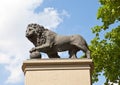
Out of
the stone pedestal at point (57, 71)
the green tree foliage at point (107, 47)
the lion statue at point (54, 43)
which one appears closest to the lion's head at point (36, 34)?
the lion statue at point (54, 43)

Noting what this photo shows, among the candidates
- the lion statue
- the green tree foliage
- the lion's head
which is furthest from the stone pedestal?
the green tree foliage

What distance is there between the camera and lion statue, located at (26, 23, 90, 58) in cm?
1084

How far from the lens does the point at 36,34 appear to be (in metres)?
11.1

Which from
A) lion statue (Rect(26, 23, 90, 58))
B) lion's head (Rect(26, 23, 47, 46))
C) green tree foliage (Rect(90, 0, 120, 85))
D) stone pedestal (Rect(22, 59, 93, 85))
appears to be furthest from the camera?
green tree foliage (Rect(90, 0, 120, 85))

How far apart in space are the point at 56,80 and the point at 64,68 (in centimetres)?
38

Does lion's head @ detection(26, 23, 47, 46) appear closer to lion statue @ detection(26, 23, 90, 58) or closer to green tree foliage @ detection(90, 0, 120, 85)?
lion statue @ detection(26, 23, 90, 58)

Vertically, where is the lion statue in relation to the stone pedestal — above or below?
above

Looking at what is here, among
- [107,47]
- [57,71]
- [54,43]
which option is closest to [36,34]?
A: [54,43]

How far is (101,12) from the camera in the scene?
19281 mm

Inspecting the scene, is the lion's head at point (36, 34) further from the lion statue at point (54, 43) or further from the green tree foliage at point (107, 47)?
the green tree foliage at point (107, 47)

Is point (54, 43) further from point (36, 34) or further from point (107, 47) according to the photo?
point (107, 47)

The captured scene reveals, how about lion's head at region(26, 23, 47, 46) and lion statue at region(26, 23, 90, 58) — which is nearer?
lion statue at region(26, 23, 90, 58)

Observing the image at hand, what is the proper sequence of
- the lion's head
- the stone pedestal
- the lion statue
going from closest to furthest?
the stone pedestal → the lion statue → the lion's head

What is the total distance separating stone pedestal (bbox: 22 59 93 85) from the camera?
10.2m
